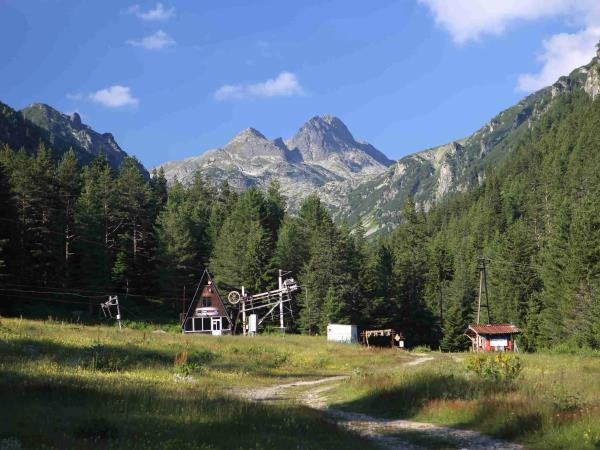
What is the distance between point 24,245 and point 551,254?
65.5 metres

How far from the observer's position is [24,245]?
66.9 m

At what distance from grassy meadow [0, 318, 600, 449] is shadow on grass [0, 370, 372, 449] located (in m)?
0.03

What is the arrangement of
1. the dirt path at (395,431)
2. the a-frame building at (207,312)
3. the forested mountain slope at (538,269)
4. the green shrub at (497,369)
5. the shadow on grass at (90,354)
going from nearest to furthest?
the dirt path at (395,431)
the green shrub at (497,369)
the shadow on grass at (90,354)
the forested mountain slope at (538,269)
the a-frame building at (207,312)

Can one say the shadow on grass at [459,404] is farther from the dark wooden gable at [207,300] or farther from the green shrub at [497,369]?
the dark wooden gable at [207,300]

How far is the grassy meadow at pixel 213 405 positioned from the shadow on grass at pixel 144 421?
29 millimetres

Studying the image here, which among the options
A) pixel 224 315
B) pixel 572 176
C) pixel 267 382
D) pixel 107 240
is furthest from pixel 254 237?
pixel 572 176

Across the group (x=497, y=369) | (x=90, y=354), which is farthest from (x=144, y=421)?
(x=90, y=354)

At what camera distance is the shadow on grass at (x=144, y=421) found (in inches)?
480

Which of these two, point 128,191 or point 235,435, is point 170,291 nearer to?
point 128,191

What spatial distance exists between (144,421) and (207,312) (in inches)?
2317

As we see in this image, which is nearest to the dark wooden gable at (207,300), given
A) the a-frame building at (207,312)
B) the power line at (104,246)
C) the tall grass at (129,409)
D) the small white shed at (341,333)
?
the a-frame building at (207,312)

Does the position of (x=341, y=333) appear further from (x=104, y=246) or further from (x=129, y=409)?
(x=129, y=409)

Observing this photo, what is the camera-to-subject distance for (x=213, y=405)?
17.5 m

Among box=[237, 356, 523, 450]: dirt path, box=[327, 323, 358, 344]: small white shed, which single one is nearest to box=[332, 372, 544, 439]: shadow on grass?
box=[237, 356, 523, 450]: dirt path
